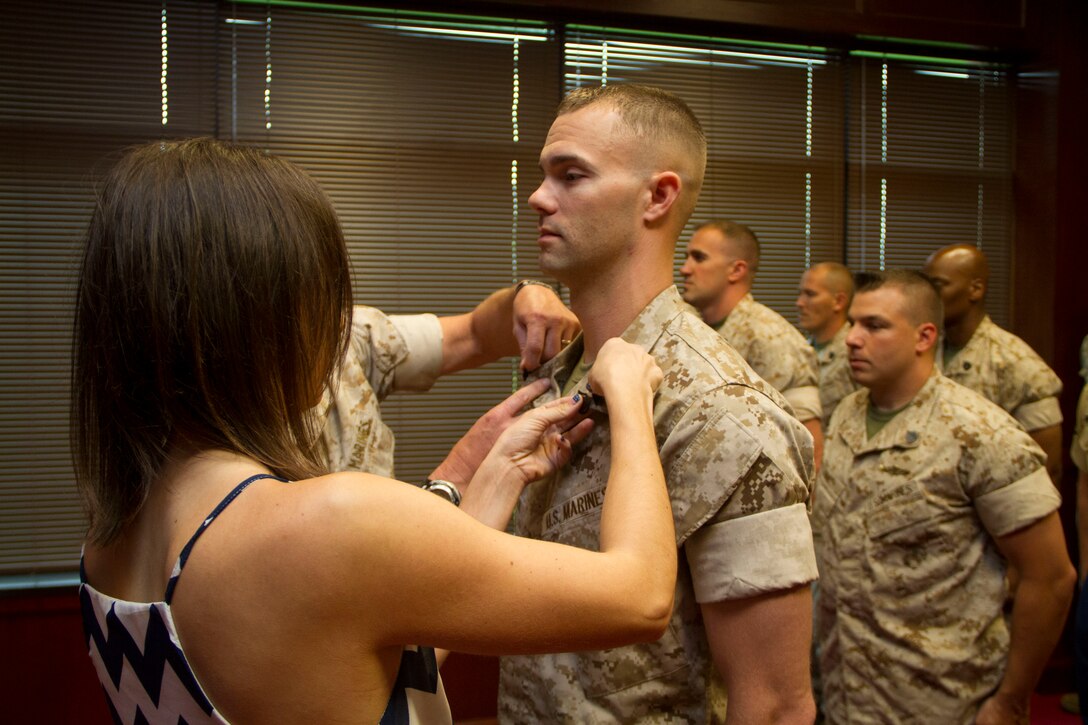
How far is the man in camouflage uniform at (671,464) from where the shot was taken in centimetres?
127

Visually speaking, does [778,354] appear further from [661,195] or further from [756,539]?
[756,539]

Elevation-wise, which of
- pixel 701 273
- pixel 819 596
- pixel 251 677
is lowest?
pixel 819 596

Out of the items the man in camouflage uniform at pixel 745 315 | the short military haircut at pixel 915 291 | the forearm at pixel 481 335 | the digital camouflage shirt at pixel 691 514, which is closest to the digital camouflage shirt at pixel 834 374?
the man in camouflage uniform at pixel 745 315

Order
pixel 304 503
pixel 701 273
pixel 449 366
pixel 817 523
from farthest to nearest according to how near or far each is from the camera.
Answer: pixel 701 273 < pixel 817 523 < pixel 449 366 < pixel 304 503

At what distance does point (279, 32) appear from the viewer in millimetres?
3953

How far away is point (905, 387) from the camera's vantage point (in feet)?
9.58

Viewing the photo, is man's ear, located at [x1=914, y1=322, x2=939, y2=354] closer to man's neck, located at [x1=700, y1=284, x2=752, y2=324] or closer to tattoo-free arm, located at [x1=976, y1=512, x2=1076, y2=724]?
tattoo-free arm, located at [x1=976, y1=512, x2=1076, y2=724]

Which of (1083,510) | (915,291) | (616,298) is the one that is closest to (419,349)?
(616,298)

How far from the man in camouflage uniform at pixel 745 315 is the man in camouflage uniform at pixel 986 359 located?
0.66 meters

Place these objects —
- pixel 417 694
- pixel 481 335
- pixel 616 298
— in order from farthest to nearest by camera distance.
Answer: pixel 481 335 → pixel 616 298 → pixel 417 694

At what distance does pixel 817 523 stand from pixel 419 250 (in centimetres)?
199

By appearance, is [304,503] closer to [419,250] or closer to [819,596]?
[819,596]

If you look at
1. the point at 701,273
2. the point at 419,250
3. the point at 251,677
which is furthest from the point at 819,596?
the point at 251,677

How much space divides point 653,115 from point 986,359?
320 centimetres
